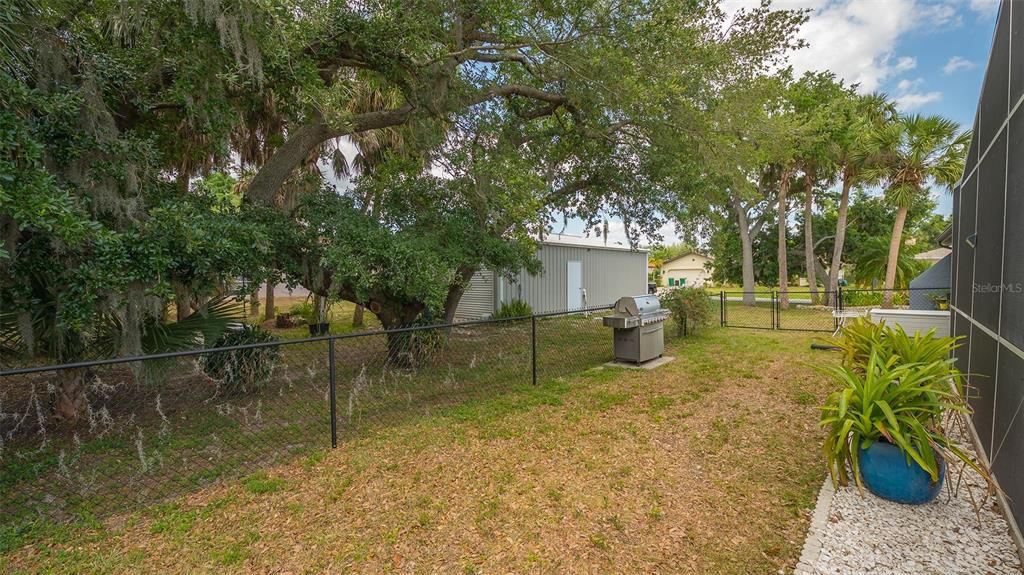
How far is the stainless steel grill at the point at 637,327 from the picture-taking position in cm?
670

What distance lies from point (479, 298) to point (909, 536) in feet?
34.9

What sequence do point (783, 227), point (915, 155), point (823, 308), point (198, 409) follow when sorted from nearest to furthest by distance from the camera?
point (198, 409) → point (915, 155) → point (823, 308) → point (783, 227)

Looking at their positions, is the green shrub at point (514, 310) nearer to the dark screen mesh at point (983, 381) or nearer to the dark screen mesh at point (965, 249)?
the dark screen mesh at point (965, 249)

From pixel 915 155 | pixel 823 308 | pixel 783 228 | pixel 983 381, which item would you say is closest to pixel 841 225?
pixel 783 228

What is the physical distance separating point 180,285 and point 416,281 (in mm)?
2216

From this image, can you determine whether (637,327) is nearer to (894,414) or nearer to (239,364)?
(894,414)

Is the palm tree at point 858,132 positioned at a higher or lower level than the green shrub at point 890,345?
higher

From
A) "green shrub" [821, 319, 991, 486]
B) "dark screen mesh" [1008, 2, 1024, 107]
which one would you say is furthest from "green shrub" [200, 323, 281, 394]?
"dark screen mesh" [1008, 2, 1024, 107]

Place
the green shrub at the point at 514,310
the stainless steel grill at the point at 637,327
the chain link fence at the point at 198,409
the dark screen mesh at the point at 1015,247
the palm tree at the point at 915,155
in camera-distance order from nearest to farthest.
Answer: the dark screen mesh at the point at 1015,247 → the chain link fence at the point at 198,409 → the stainless steel grill at the point at 637,327 → the green shrub at the point at 514,310 → the palm tree at the point at 915,155

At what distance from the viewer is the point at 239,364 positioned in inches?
216

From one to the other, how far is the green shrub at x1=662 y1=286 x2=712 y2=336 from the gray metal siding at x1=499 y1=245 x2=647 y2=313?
2978mm

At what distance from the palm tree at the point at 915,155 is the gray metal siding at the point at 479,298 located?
436 inches

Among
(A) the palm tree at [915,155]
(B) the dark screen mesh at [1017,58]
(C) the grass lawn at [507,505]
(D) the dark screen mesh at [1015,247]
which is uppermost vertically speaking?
(A) the palm tree at [915,155]

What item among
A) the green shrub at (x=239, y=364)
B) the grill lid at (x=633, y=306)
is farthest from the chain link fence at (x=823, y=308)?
the green shrub at (x=239, y=364)
